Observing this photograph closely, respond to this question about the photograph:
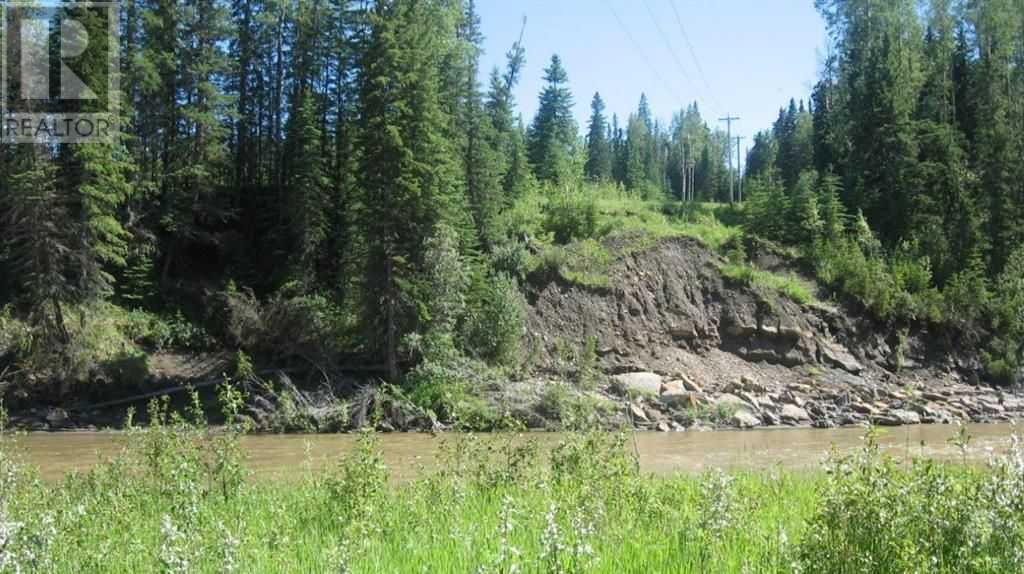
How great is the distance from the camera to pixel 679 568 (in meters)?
5.35

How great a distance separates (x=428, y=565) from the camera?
17.9 feet

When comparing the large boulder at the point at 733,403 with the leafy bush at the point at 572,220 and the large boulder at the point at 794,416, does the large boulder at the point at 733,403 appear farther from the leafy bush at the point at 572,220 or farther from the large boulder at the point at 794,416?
the leafy bush at the point at 572,220

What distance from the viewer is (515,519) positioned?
256 inches

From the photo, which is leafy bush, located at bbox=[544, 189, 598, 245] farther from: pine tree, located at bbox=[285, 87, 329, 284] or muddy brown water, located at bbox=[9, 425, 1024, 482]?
muddy brown water, located at bbox=[9, 425, 1024, 482]

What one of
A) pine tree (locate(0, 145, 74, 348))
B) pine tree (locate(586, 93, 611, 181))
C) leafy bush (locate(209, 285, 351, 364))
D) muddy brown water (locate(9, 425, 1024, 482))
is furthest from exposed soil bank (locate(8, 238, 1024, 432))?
pine tree (locate(586, 93, 611, 181))

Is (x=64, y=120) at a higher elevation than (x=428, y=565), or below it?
higher

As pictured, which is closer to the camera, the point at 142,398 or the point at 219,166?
the point at 142,398

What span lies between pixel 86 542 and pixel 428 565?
3.16 meters

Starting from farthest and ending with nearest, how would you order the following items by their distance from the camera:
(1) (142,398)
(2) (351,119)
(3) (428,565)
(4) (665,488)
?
(2) (351,119) → (1) (142,398) → (4) (665,488) → (3) (428,565)

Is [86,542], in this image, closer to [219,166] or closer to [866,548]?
[866,548]

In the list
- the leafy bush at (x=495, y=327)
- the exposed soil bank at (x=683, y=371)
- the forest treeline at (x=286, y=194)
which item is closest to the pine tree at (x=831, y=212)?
the exposed soil bank at (x=683, y=371)

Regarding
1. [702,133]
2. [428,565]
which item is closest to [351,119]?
[428,565]

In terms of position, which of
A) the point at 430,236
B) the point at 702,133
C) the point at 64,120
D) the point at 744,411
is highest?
the point at 702,133

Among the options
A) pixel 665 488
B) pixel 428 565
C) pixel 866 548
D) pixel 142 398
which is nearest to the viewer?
pixel 866 548
